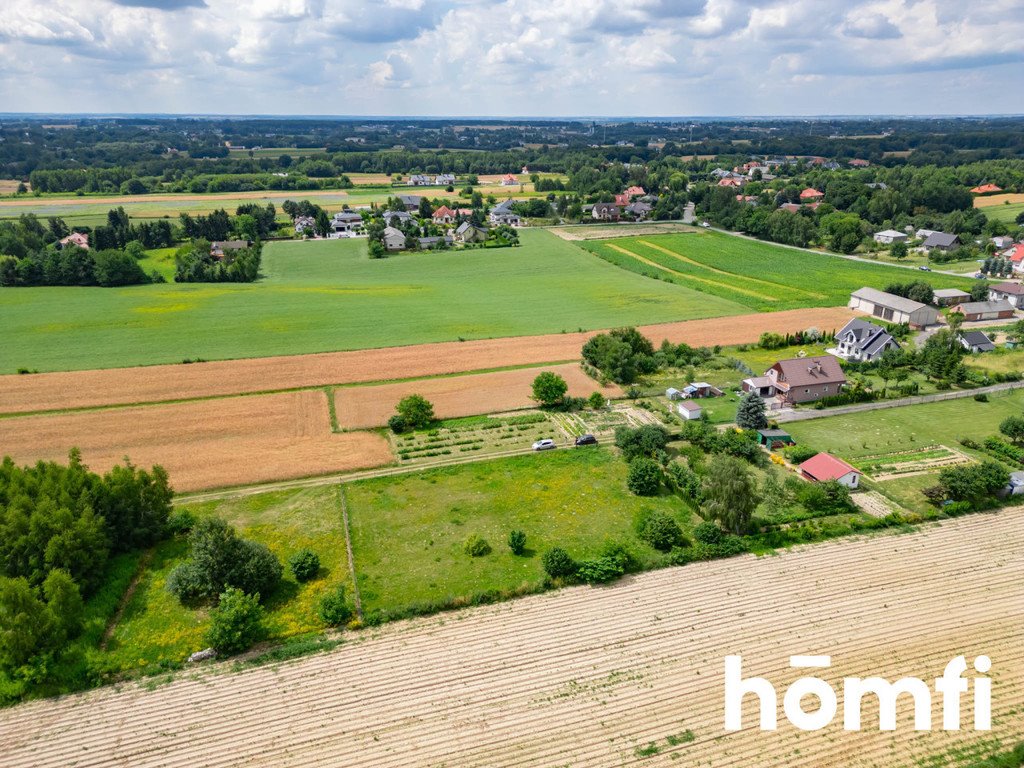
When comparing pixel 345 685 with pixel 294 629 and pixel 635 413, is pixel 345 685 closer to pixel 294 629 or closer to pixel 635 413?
pixel 294 629

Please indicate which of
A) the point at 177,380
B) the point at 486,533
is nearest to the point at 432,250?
the point at 177,380

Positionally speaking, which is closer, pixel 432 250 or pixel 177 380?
pixel 177 380

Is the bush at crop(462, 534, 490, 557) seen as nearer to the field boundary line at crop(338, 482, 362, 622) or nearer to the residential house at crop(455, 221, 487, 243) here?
the field boundary line at crop(338, 482, 362, 622)

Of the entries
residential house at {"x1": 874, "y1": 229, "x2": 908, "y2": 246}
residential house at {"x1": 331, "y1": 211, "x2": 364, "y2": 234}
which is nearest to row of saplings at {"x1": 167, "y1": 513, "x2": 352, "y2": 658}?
residential house at {"x1": 331, "y1": 211, "x2": 364, "y2": 234}

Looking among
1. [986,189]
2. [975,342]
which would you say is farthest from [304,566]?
[986,189]

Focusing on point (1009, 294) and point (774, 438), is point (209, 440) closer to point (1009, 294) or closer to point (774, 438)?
point (774, 438)

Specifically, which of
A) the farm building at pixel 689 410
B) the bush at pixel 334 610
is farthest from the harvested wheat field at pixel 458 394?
the bush at pixel 334 610

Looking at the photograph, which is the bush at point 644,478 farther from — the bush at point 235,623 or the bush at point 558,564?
the bush at point 235,623
